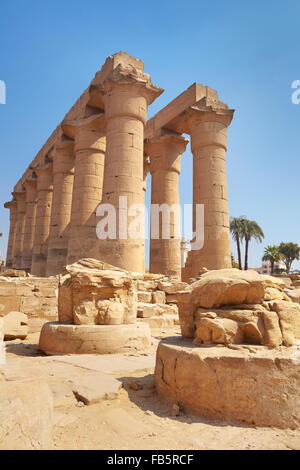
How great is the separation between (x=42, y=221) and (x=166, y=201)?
8.07 metres

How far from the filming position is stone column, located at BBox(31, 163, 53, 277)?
58.3 feet

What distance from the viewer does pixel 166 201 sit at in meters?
14.0

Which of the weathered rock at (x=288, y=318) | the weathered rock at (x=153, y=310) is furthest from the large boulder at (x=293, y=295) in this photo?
the weathered rock at (x=153, y=310)

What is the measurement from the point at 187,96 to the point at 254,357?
12.4m

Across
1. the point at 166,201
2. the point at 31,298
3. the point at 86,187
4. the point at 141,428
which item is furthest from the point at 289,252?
the point at 141,428

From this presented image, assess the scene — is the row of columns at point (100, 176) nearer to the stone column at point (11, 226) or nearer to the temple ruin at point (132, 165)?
the temple ruin at point (132, 165)

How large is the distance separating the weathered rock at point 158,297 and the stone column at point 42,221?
1045cm

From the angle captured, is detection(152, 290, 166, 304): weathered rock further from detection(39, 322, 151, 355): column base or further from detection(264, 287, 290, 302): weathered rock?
detection(264, 287, 290, 302): weathered rock

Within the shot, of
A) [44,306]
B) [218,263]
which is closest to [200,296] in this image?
[44,306]

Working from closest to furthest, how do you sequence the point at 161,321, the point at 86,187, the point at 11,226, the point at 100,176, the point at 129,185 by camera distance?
1. the point at 161,321
2. the point at 129,185
3. the point at 86,187
4. the point at 100,176
5. the point at 11,226

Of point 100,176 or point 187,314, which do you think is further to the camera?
point 100,176

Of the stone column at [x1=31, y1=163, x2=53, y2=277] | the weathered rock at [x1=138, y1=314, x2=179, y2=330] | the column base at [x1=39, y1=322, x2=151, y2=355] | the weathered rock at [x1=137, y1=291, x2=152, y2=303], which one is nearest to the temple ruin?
the weathered rock at [x1=137, y1=291, x2=152, y2=303]

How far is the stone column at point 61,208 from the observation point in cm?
1474

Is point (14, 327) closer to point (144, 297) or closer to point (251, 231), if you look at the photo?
point (144, 297)
